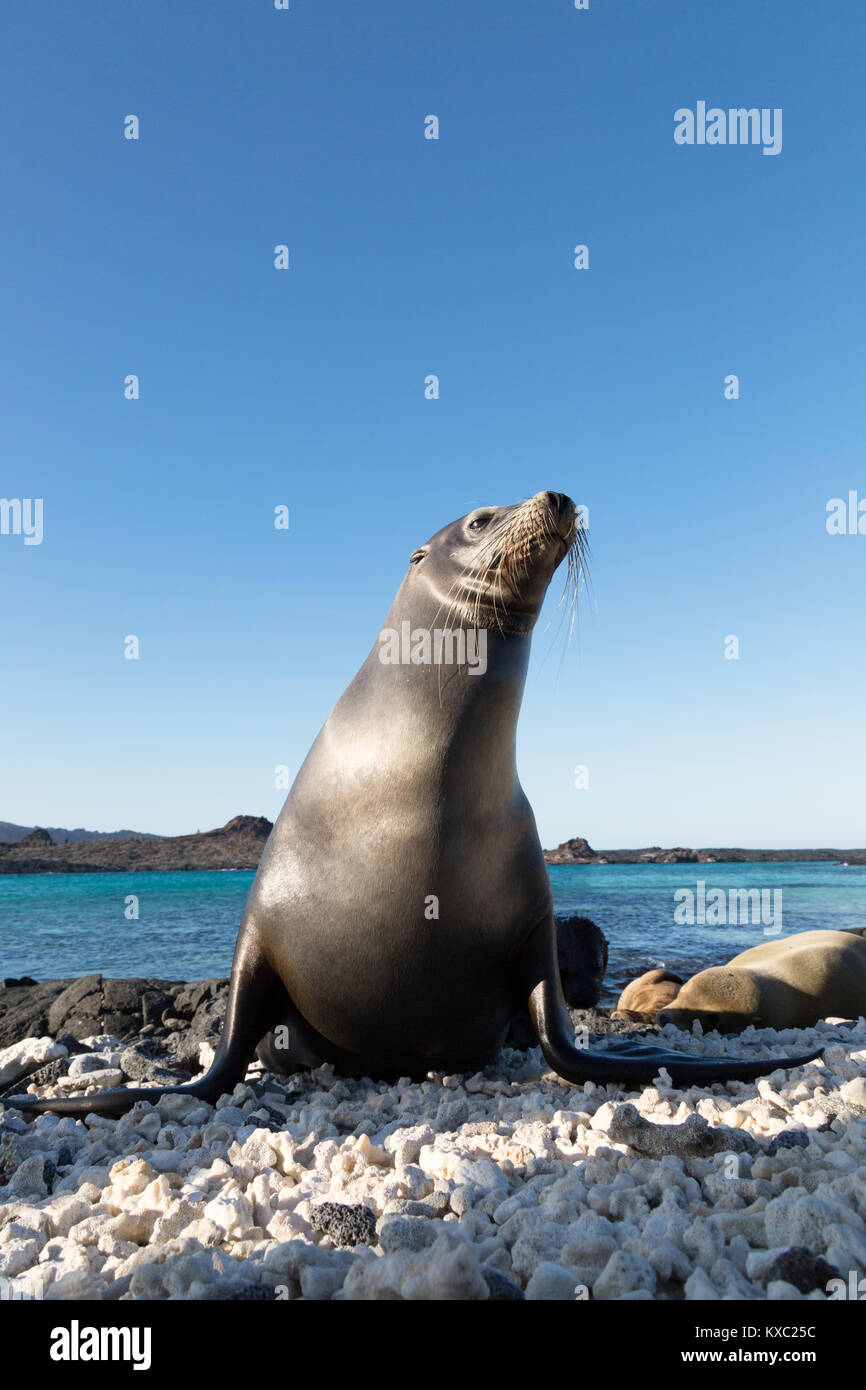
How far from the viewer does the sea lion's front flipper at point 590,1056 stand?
392cm

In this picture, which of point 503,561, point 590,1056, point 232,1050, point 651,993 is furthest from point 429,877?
point 651,993

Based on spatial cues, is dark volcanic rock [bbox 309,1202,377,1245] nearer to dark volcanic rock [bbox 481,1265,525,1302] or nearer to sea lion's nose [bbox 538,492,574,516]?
dark volcanic rock [bbox 481,1265,525,1302]

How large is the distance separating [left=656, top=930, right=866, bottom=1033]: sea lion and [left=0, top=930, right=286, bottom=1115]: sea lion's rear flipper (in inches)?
148

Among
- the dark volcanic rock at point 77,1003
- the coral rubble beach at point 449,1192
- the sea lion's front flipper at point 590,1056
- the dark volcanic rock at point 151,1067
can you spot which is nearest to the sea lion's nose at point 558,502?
the sea lion's front flipper at point 590,1056

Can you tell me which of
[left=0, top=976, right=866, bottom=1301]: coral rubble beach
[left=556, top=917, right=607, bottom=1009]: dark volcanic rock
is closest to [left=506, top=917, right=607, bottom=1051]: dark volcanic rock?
[left=556, top=917, right=607, bottom=1009]: dark volcanic rock

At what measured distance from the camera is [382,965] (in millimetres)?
4098

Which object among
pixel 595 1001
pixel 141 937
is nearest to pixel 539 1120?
pixel 595 1001

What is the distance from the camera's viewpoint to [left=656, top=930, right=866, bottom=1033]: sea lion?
6895 millimetres

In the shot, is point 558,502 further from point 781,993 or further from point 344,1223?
point 781,993

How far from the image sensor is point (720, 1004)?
23.1 ft

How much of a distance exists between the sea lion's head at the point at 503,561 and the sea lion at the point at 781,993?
418cm

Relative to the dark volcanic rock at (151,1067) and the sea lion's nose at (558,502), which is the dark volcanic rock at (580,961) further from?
the sea lion's nose at (558,502)
